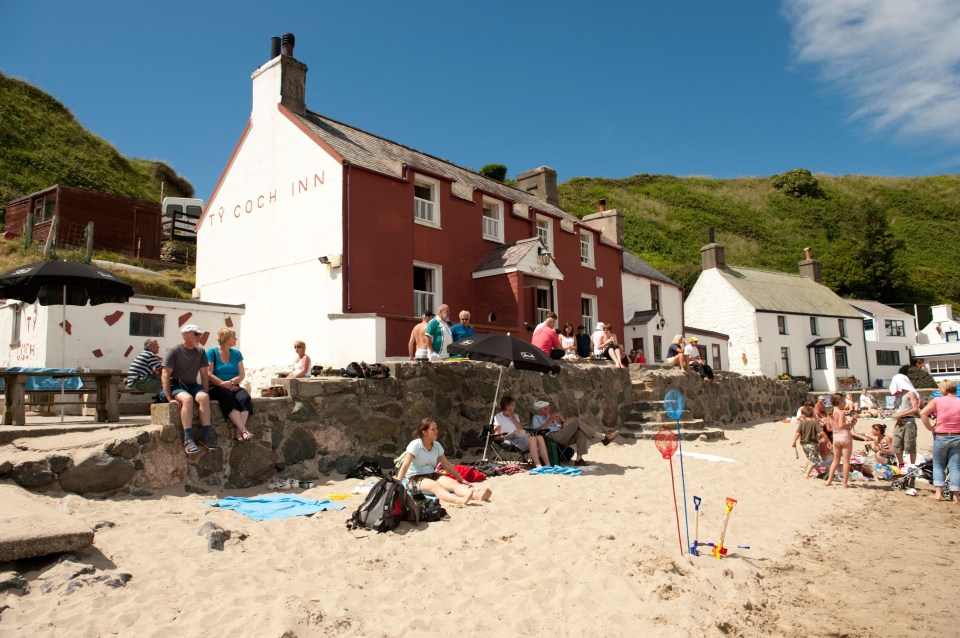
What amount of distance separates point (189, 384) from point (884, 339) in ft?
154

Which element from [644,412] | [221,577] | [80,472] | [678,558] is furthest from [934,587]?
[644,412]

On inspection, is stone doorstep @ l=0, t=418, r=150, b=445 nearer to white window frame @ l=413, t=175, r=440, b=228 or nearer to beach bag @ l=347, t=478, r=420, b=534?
beach bag @ l=347, t=478, r=420, b=534

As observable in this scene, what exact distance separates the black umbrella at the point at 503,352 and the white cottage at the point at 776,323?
29.2 m

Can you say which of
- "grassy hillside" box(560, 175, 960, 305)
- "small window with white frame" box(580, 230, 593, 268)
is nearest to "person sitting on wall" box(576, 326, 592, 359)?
"small window with white frame" box(580, 230, 593, 268)

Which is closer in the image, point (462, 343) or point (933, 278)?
point (462, 343)

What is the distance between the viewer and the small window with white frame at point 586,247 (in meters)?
23.0

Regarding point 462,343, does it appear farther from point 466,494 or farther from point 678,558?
point 678,558

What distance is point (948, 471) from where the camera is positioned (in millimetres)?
9125

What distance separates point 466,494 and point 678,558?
8.09 feet

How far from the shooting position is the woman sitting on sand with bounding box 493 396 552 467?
9.66m

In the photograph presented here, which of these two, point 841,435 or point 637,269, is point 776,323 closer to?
point 637,269

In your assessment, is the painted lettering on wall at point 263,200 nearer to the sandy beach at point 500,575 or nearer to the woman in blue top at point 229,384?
the woman in blue top at point 229,384

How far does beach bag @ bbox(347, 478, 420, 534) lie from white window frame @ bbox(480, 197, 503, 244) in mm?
13061

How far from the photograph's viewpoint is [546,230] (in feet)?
69.9
